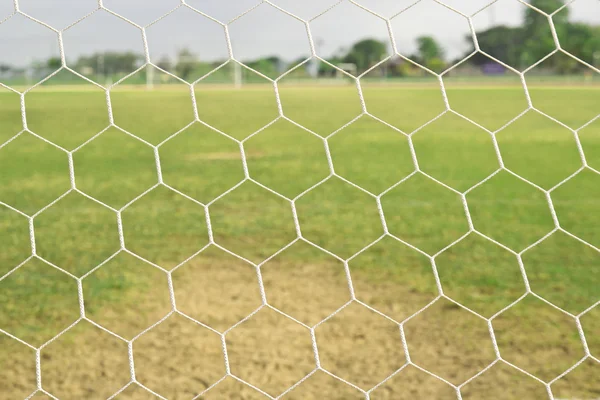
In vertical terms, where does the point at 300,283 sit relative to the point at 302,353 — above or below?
below

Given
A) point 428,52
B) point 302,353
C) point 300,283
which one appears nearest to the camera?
point 302,353

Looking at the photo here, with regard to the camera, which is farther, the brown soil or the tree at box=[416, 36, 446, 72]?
the tree at box=[416, 36, 446, 72]

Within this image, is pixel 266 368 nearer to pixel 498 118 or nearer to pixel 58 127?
pixel 58 127

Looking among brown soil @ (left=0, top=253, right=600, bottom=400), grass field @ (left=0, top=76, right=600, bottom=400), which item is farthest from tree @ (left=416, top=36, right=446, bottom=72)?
brown soil @ (left=0, top=253, right=600, bottom=400)

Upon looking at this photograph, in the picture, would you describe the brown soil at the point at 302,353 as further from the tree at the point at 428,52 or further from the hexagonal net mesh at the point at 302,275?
the tree at the point at 428,52

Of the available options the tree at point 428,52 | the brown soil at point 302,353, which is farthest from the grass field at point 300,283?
the tree at point 428,52

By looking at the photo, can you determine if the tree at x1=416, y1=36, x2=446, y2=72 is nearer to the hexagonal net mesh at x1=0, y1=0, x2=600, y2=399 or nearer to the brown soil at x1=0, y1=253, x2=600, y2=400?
the hexagonal net mesh at x1=0, y1=0, x2=600, y2=399

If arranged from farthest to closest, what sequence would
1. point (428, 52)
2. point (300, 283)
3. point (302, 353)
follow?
point (428, 52) < point (300, 283) < point (302, 353)

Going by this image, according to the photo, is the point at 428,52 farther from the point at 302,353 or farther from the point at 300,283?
the point at 302,353

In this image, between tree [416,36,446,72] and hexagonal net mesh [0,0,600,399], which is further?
tree [416,36,446,72]

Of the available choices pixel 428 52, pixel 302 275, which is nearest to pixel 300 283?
pixel 302 275

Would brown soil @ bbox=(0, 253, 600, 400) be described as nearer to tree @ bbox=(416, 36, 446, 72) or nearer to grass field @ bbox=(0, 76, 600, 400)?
grass field @ bbox=(0, 76, 600, 400)

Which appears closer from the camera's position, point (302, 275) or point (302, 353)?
point (302, 353)

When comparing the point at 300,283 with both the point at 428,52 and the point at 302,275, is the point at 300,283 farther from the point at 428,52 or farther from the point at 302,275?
Answer: the point at 428,52
